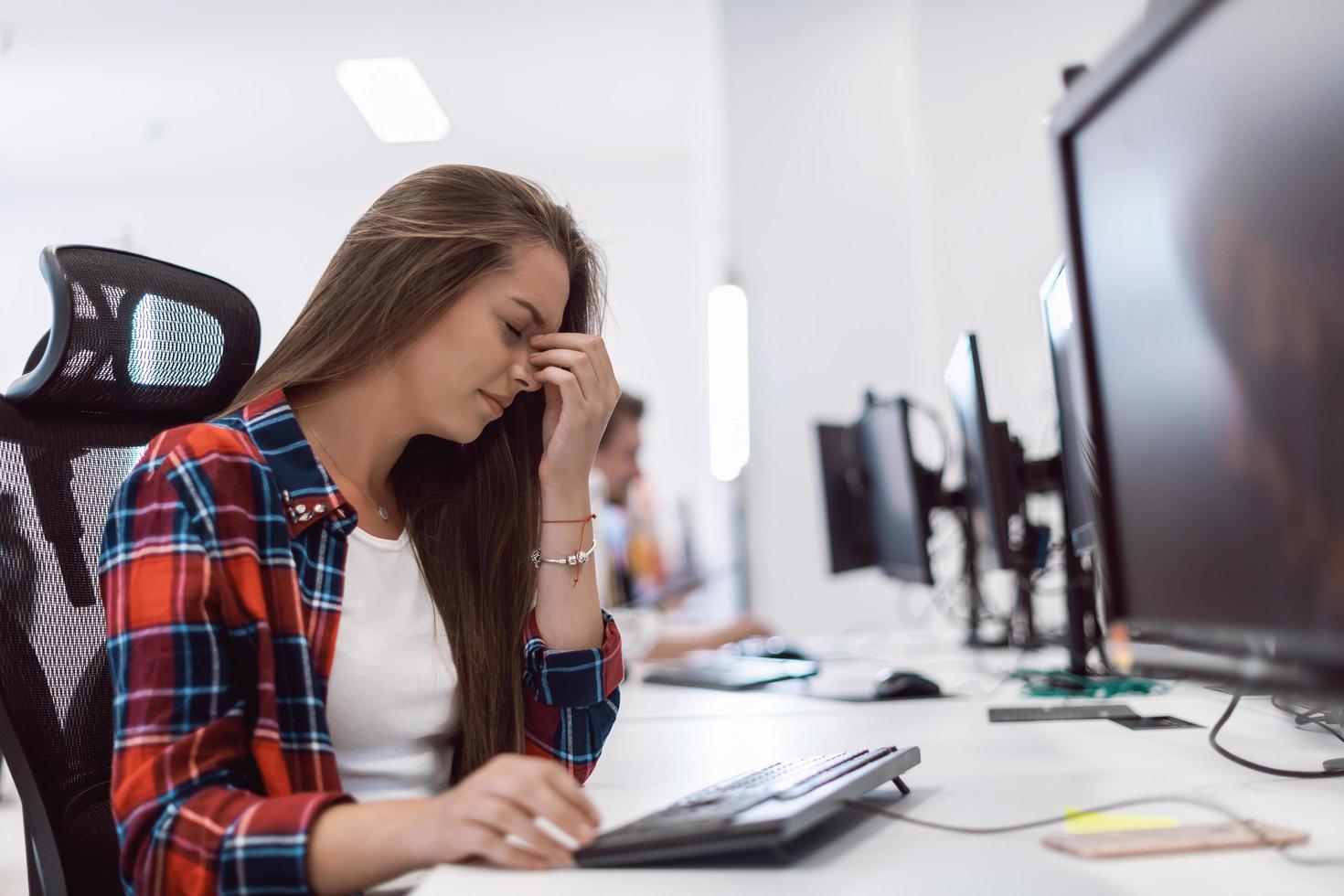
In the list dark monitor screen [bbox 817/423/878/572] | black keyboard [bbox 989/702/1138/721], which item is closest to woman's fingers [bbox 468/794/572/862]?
black keyboard [bbox 989/702/1138/721]

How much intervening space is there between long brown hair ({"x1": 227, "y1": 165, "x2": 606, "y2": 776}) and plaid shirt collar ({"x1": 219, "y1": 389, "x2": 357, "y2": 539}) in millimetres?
59

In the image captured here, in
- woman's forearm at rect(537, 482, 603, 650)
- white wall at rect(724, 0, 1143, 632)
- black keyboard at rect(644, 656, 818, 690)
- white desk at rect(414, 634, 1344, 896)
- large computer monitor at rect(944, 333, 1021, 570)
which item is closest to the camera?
white desk at rect(414, 634, 1344, 896)

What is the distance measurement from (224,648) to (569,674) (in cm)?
40

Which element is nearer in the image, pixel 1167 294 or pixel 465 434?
pixel 1167 294

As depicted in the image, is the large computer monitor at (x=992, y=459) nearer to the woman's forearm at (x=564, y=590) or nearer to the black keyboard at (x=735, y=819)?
the woman's forearm at (x=564, y=590)

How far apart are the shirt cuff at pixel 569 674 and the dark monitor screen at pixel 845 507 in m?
1.30

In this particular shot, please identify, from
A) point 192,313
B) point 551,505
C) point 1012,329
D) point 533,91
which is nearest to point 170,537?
point 192,313

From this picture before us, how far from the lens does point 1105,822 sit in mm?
690

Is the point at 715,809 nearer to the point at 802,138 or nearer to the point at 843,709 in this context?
the point at 843,709

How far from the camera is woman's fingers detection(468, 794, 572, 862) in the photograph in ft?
1.94

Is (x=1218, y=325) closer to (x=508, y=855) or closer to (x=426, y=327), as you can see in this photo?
(x=508, y=855)

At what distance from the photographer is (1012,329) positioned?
11.1 ft

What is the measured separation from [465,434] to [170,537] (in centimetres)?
37

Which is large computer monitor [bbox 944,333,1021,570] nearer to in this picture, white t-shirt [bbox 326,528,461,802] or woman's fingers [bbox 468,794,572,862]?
white t-shirt [bbox 326,528,461,802]
